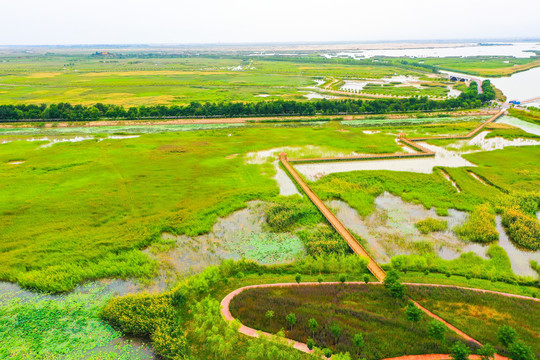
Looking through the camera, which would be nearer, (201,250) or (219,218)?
(201,250)

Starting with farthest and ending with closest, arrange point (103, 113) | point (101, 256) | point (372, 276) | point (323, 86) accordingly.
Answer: point (323, 86) → point (103, 113) → point (101, 256) → point (372, 276)

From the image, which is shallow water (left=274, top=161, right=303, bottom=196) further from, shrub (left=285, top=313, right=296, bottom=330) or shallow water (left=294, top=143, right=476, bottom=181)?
shrub (left=285, top=313, right=296, bottom=330)


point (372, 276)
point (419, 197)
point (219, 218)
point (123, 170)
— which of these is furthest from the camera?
point (123, 170)

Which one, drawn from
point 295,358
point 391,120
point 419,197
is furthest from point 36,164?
point 391,120

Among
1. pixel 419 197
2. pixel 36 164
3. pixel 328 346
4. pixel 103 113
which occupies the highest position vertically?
pixel 103 113

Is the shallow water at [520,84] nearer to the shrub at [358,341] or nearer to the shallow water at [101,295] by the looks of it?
the shrub at [358,341]

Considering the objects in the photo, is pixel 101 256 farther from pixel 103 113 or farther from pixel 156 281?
pixel 103 113

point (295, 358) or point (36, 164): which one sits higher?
point (36, 164)

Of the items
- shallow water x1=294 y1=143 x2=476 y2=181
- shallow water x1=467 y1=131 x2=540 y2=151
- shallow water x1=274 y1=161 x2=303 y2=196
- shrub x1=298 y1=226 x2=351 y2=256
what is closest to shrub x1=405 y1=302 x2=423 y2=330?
shrub x1=298 y1=226 x2=351 y2=256
